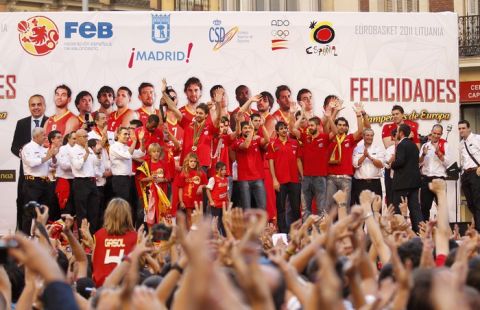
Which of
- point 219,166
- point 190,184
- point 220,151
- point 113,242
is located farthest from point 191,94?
point 113,242

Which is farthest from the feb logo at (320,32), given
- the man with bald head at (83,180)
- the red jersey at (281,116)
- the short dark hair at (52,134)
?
the short dark hair at (52,134)

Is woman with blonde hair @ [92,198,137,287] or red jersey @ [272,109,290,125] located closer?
woman with blonde hair @ [92,198,137,287]

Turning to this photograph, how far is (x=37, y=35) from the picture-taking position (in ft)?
63.6

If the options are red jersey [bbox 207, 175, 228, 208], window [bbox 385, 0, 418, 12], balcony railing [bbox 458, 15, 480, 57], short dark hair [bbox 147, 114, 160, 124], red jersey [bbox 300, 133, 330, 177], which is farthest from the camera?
window [bbox 385, 0, 418, 12]

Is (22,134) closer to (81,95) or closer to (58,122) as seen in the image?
(58,122)

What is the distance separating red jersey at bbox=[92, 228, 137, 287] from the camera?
35.5ft

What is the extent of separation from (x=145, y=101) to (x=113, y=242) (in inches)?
338

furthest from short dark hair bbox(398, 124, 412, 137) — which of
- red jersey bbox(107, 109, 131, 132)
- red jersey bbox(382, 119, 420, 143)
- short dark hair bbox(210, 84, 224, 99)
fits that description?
red jersey bbox(107, 109, 131, 132)

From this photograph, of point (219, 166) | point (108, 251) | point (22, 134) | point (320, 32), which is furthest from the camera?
point (320, 32)

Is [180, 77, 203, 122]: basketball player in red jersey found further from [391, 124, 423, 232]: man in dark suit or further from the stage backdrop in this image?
[391, 124, 423, 232]: man in dark suit

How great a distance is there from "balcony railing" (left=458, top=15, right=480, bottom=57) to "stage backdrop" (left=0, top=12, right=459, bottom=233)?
12383 millimetres

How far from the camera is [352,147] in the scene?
1942cm

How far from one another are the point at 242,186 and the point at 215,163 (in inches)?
22.9

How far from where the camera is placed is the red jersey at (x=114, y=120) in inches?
762
